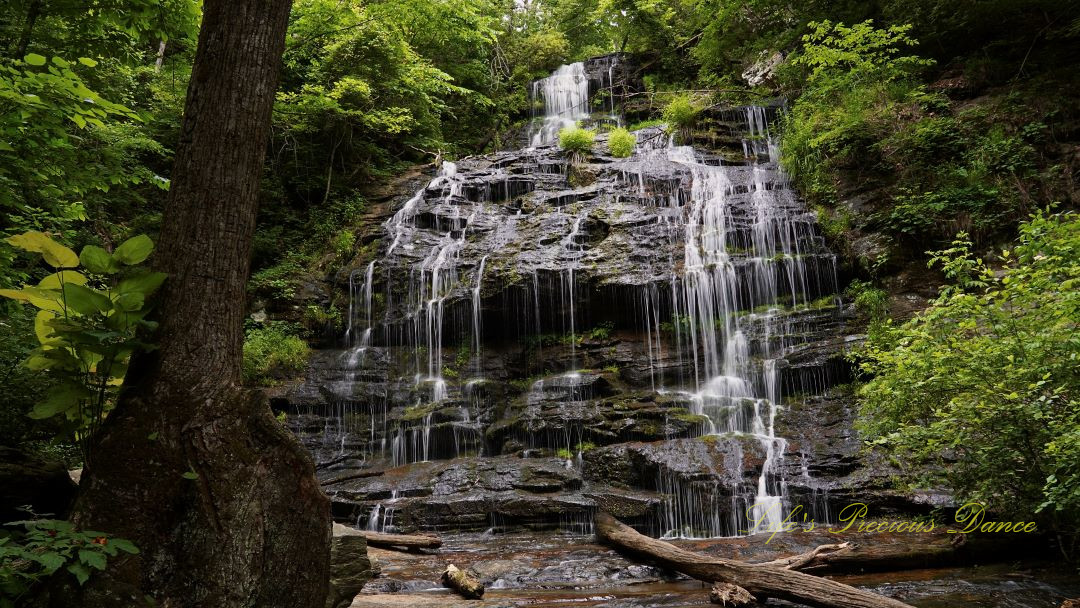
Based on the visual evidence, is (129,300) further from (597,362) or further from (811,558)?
(597,362)

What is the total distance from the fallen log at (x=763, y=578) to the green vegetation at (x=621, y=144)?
13.0 meters

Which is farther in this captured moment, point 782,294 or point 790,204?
point 790,204

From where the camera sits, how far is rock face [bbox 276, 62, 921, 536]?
7.98 metres

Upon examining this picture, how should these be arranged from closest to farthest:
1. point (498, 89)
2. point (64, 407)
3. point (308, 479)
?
point (64, 407) → point (308, 479) → point (498, 89)

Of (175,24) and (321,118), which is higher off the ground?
(321,118)

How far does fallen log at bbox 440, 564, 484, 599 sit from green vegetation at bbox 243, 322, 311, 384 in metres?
8.18

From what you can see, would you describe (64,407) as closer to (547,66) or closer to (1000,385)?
(1000,385)

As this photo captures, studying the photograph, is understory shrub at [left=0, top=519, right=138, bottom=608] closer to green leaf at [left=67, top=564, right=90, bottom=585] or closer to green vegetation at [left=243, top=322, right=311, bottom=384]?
green leaf at [left=67, top=564, right=90, bottom=585]

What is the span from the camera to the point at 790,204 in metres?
12.9

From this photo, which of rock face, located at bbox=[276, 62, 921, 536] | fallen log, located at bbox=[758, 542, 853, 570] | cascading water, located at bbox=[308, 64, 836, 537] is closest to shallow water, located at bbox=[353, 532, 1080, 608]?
fallen log, located at bbox=[758, 542, 853, 570]

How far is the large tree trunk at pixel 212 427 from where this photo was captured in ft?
8.05

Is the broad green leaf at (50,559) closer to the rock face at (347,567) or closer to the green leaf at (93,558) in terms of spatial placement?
the green leaf at (93,558)

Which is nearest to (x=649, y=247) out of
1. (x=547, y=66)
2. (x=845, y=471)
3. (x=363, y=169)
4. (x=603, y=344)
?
(x=603, y=344)

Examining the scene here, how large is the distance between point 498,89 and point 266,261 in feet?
38.6
